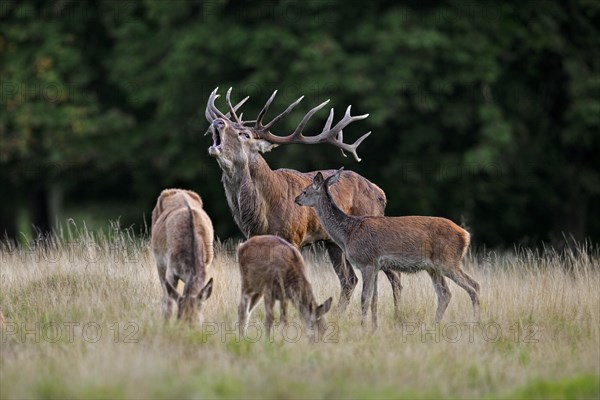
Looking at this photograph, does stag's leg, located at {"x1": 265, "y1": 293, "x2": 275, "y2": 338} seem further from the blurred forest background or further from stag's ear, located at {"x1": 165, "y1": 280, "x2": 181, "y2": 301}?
the blurred forest background

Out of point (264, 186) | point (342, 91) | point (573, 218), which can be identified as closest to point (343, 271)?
point (264, 186)

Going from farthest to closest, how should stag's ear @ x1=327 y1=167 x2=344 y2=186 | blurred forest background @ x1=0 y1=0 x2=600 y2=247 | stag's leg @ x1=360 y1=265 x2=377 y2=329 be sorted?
blurred forest background @ x1=0 y1=0 x2=600 y2=247
stag's ear @ x1=327 y1=167 x2=344 y2=186
stag's leg @ x1=360 y1=265 x2=377 y2=329

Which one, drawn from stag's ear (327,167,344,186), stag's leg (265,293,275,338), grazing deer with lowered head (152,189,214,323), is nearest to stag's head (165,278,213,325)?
grazing deer with lowered head (152,189,214,323)

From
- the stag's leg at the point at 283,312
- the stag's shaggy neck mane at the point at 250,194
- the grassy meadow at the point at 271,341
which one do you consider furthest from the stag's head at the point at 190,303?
the stag's shaggy neck mane at the point at 250,194

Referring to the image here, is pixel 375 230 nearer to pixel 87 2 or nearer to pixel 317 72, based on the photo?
pixel 317 72

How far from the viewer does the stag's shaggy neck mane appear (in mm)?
10805

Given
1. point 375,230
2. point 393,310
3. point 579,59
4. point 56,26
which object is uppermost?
point 56,26

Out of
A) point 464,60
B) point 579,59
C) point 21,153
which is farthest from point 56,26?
point 579,59

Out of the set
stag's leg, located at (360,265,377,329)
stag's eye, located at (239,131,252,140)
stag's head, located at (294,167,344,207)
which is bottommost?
stag's leg, located at (360,265,377,329)

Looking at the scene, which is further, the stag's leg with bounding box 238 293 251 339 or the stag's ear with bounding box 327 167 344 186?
the stag's ear with bounding box 327 167 344 186

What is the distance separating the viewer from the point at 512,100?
1950cm

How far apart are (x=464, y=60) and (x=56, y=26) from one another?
7.80 metres

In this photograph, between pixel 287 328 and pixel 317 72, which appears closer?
pixel 287 328

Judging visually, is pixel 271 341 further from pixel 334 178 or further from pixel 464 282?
pixel 334 178
